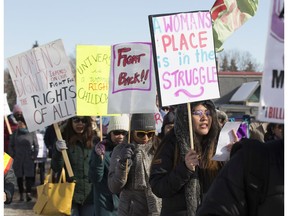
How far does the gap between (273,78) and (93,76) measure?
18.3 ft

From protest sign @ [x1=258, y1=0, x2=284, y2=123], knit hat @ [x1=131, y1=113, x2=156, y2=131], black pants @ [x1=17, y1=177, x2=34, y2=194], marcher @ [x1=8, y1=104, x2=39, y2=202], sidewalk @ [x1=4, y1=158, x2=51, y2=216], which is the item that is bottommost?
sidewalk @ [x1=4, y1=158, x2=51, y2=216]

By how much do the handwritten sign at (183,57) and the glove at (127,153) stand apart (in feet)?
4.75

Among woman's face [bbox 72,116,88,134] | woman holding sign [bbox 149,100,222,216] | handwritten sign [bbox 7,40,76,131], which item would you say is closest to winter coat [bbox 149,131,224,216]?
woman holding sign [bbox 149,100,222,216]

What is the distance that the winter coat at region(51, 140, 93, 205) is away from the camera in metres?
7.25

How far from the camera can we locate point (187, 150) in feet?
15.3

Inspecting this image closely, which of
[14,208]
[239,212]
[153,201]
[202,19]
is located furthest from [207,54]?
[14,208]

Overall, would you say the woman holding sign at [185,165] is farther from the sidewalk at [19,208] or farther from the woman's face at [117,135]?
the sidewalk at [19,208]

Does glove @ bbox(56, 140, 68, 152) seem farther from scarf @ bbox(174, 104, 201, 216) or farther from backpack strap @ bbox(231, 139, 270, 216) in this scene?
backpack strap @ bbox(231, 139, 270, 216)

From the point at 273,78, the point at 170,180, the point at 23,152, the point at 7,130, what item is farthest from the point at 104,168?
the point at 7,130

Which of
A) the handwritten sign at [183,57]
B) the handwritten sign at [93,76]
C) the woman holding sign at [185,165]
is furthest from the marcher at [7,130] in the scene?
the woman holding sign at [185,165]

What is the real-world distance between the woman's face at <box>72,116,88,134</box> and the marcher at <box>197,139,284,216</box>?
175 inches

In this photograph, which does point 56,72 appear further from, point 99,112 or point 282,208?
point 282,208

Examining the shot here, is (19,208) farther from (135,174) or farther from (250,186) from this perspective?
(250,186)

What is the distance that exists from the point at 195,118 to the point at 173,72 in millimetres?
332
